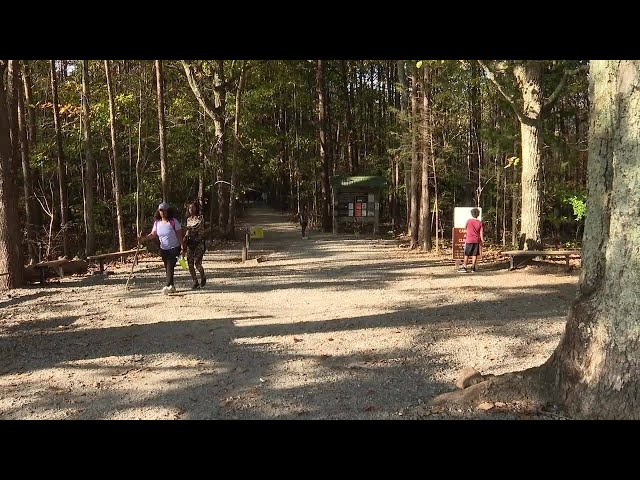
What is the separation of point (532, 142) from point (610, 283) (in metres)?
11.4

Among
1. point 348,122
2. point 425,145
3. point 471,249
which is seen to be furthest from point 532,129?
point 348,122

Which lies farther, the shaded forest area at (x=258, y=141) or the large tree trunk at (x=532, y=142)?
the shaded forest area at (x=258, y=141)

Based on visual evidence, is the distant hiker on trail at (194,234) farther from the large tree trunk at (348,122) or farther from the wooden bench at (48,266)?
the large tree trunk at (348,122)

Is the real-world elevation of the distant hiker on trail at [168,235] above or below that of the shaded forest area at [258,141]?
below

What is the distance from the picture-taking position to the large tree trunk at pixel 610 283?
392 centimetres

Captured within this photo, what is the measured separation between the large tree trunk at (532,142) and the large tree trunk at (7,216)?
12615mm

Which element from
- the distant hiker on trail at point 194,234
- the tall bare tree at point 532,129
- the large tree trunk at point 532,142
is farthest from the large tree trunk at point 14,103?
the large tree trunk at point 532,142

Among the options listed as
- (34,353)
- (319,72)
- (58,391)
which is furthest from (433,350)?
(319,72)

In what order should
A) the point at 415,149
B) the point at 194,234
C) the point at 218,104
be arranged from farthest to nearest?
the point at 218,104 → the point at 415,149 → the point at 194,234

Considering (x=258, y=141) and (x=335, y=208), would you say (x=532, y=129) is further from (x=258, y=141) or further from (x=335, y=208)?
(x=258, y=141)

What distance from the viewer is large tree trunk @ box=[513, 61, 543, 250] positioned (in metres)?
14.3

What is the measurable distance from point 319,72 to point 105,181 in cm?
1712

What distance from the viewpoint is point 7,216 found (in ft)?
39.8

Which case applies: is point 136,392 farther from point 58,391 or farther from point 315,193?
point 315,193
